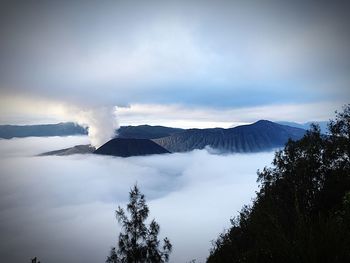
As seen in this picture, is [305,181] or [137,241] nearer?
[305,181]

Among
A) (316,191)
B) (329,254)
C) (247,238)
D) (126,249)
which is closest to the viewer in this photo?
(329,254)

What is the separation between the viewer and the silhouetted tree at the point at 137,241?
1567 inches

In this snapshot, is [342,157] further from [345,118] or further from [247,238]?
[247,238]

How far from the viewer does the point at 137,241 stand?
4188 centimetres

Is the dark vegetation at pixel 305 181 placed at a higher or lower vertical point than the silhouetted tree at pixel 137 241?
higher

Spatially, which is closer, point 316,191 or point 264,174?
point 316,191

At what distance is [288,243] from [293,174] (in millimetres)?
32073

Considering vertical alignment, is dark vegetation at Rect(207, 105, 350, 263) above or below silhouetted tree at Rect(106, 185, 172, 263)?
above

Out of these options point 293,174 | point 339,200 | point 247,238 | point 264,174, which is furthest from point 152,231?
point 339,200

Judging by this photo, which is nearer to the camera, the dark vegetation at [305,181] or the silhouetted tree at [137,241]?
the dark vegetation at [305,181]

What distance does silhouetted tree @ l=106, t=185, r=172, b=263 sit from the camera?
39.8m

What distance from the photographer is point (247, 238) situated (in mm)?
32750

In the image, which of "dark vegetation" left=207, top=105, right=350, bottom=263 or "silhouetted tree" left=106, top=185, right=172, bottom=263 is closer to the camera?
"dark vegetation" left=207, top=105, right=350, bottom=263

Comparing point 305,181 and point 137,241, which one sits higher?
point 305,181
